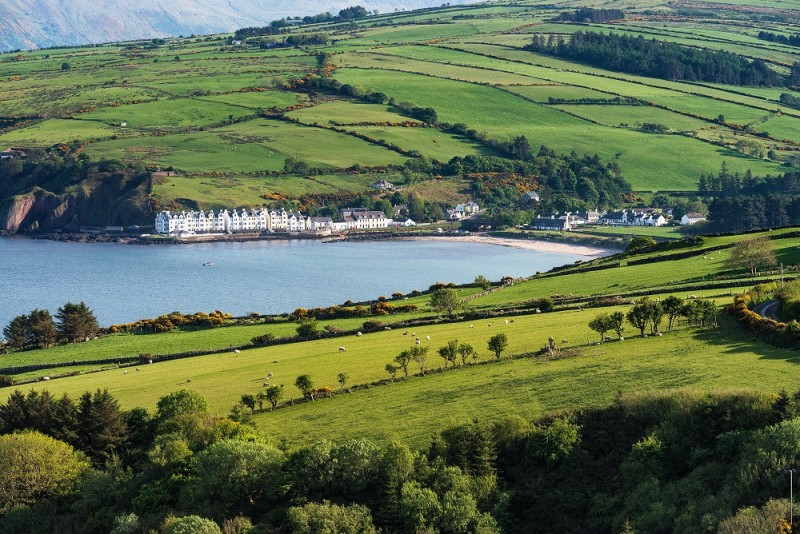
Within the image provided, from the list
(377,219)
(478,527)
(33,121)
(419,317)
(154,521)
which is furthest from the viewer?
(33,121)

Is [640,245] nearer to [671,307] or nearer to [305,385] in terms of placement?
[671,307]

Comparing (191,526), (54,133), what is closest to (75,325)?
(191,526)

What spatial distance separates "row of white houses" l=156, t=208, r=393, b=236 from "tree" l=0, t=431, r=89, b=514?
12314cm

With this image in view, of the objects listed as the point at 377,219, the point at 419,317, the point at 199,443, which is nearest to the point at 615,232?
the point at 377,219

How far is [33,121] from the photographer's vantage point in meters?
197

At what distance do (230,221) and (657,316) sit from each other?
412ft

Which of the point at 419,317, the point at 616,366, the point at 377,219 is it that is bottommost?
the point at 377,219

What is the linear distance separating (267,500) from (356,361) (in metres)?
13.3

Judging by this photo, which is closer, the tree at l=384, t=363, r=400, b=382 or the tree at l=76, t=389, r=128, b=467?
the tree at l=76, t=389, r=128, b=467

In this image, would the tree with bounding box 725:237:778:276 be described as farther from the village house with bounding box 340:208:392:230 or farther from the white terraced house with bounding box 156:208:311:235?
the village house with bounding box 340:208:392:230

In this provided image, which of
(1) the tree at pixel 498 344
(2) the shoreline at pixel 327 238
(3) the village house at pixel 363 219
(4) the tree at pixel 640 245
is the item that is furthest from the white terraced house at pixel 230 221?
(1) the tree at pixel 498 344

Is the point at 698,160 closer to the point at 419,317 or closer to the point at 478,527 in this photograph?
the point at 419,317

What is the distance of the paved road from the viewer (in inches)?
1793

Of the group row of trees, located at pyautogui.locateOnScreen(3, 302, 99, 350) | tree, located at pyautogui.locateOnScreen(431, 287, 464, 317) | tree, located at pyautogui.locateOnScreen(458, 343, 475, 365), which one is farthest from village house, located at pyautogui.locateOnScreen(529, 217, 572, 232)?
tree, located at pyautogui.locateOnScreen(458, 343, 475, 365)
